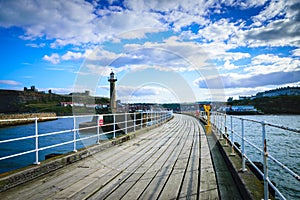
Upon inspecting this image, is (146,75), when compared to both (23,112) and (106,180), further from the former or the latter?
(23,112)

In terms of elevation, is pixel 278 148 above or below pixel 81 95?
below

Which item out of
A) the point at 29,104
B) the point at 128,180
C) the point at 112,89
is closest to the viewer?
Result: the point at 128,180

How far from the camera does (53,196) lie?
9.59 feet

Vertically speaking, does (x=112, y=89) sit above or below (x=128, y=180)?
above

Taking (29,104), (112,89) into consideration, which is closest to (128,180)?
(112,89)

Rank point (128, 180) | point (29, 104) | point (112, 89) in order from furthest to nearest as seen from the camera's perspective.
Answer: point (29, 104) < point (112, 89) < point (128, 180)

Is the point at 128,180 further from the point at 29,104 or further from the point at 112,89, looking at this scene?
the point at 29,104

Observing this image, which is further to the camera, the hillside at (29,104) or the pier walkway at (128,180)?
the hillside at (29,104)

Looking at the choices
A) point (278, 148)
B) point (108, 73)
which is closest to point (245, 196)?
point (278, 148)

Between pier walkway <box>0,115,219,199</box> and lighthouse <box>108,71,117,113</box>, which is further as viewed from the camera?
lighthouse <box>108,71,117,113</box>

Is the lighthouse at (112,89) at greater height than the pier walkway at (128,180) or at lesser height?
greater

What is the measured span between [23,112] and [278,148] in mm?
74325

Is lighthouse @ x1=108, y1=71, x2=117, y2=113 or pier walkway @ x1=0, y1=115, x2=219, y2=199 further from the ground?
lighthouse @ x1=108, y1=71, x2=117, y2=113

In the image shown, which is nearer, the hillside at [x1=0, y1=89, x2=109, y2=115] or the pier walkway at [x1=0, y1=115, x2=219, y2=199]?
the pier walkway at [x1=0, y1=115, x2=219, y2=199]
